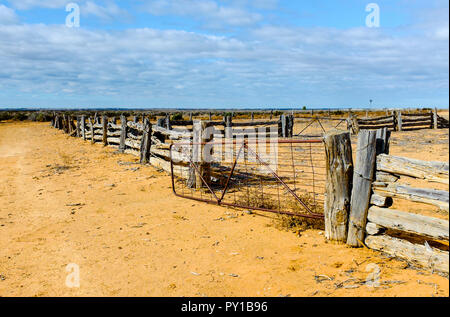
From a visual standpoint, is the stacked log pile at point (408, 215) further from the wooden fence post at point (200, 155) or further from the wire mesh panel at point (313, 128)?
the wire mesh panel at point (313, 128)

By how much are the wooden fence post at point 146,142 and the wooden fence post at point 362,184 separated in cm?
782

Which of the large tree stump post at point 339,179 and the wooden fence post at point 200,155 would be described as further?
the wooden fence post at point 200,155

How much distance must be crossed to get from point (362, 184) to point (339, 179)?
32cm

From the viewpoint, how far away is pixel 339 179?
4.65 m

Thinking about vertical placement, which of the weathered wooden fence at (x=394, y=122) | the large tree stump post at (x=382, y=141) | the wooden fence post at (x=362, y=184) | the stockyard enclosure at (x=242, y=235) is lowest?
the stockyard enclosure at (x=242, y=235)

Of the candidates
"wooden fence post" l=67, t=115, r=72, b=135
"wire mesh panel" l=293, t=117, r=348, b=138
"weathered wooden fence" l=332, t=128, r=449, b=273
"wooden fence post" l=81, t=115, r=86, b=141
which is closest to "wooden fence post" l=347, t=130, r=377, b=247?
"weathered wooden fence" l=332, t=128, r=449, b=273

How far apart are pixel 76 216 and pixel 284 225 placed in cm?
379

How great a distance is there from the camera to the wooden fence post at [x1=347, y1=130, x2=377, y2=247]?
4.30 metres

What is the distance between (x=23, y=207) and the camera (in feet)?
23.8

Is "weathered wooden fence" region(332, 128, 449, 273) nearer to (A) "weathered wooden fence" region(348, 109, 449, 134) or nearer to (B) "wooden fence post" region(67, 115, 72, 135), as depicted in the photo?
(A) "weathered wooden fence" region(348, 109, 449, 134)

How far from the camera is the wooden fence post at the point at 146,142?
11.2 m

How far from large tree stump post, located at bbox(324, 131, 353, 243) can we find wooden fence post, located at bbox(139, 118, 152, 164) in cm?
742

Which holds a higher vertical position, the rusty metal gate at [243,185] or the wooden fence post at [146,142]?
the wooden fence post at [146,142]

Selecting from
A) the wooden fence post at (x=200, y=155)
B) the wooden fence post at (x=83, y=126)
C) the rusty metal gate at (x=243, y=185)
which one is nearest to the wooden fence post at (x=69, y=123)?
the wooden fence post at (x=83, y=126)
